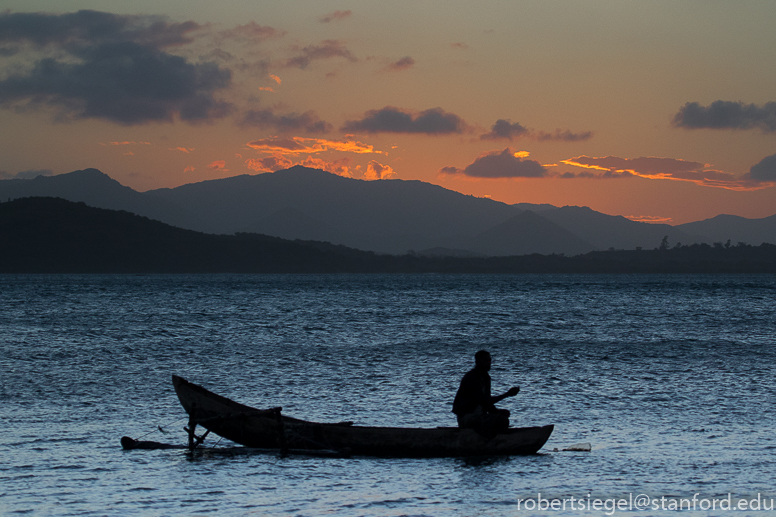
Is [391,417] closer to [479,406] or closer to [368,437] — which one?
[368,437]

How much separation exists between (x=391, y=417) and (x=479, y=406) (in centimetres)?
562

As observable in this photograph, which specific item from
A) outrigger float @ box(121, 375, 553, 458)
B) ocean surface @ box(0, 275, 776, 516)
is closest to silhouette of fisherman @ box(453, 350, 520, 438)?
outrigger float @ box(121, 375, 553, 458)

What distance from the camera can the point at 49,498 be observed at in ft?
41.7

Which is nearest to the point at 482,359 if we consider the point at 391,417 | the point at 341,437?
the point at 341,437

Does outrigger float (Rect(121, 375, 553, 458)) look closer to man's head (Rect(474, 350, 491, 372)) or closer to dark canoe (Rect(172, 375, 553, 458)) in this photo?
dark canoe (Rect(172, 375, 553, 458))

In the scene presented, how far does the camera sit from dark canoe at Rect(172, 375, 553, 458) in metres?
15.8

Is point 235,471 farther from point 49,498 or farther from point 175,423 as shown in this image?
point 175,423

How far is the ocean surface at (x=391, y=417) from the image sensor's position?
1278 centimetres

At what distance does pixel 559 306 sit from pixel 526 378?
66.7 meters

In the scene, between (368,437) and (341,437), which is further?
(341,437)

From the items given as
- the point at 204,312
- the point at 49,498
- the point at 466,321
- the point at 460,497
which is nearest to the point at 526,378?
the point at 460,497

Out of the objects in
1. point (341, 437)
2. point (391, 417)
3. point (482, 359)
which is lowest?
point (391, 417)

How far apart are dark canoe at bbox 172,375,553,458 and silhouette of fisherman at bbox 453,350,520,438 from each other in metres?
0.18

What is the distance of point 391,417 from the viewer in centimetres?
2094
